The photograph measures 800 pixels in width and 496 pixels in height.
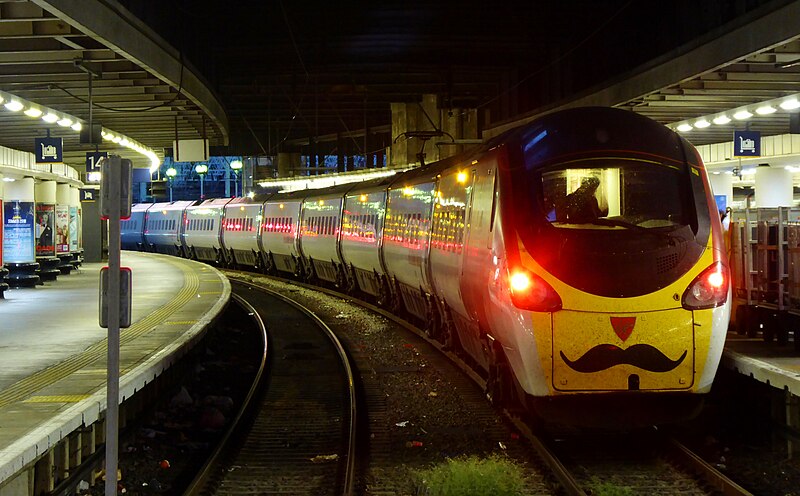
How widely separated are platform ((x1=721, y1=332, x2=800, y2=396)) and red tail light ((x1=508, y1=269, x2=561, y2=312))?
2.00m

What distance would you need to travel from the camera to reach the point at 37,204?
992 inches

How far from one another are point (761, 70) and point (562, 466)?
8908 mm

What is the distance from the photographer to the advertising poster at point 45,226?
81.7 ft

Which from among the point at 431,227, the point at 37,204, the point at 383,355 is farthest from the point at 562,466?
the point at 37,204

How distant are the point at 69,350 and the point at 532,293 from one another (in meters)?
6.89

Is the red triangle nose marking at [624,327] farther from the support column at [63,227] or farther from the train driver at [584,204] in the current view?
the support column at [63,227]

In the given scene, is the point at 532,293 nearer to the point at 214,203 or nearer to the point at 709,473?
the point at 709,473

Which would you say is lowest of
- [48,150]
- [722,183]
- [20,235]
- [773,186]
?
[20,235]

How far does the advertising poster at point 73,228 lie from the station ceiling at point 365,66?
191 cm

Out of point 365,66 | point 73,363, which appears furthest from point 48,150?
point 73,363

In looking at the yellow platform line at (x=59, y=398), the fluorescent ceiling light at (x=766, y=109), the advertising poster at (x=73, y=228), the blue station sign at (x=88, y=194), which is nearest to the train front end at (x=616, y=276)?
the yellow platform line at (x=59, y=398)

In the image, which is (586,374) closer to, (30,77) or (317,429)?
(317,429)

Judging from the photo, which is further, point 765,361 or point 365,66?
point 365,66

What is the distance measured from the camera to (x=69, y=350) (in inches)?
489
